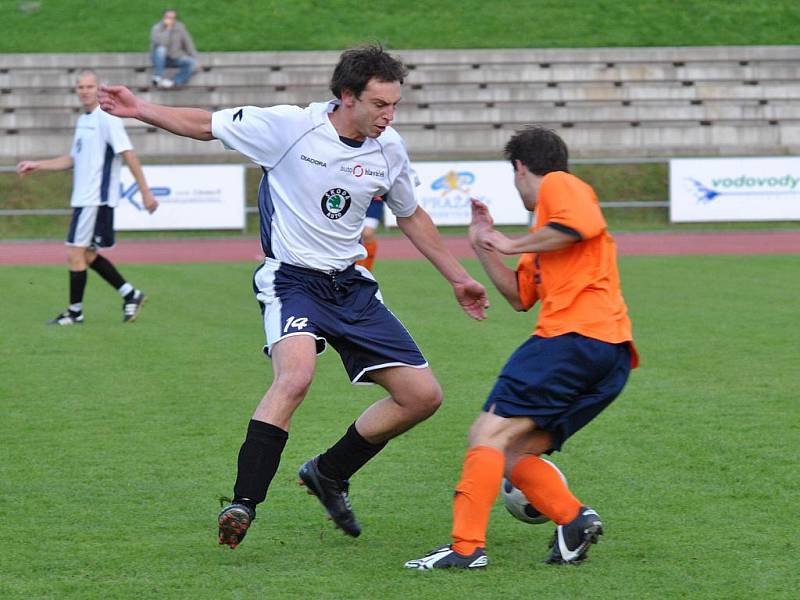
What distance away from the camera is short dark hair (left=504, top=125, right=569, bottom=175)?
4836 millimetres

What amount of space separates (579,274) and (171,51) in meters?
23.6

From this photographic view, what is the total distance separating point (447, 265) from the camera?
553cm

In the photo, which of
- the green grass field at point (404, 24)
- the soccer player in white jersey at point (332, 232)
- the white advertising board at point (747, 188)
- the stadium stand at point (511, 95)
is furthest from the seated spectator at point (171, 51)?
the soccer player in white jersey at point (332, 232)

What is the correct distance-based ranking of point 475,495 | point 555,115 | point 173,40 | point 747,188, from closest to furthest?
point 475,495
point 747,188
point 173,40
point 555,115

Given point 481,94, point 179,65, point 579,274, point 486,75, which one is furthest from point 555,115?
point 579,274

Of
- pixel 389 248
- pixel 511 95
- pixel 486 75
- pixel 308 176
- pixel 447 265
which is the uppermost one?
pixel 486 75

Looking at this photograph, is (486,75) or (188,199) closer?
(188,199)

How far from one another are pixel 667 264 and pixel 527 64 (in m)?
14.0

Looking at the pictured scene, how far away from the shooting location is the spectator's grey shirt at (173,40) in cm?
2675

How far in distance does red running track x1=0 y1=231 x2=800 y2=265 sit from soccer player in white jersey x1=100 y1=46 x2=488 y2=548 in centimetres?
1277

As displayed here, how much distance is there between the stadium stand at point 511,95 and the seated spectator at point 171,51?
284 millimetres

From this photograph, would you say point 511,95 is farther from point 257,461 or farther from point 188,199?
point 257,461

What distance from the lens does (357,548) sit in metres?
5.08

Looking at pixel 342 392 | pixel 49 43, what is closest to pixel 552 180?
pixel 342 392
